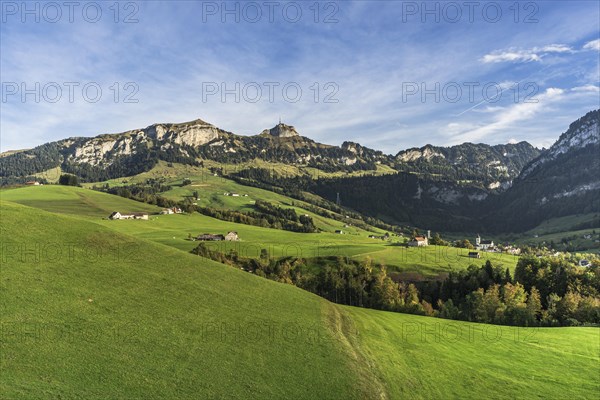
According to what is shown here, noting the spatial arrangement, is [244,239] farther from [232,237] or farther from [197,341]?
[197,341]

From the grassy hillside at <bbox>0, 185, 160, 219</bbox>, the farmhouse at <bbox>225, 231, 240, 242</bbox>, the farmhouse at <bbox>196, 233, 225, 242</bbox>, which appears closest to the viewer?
the farmhouse at <bbox>196, 233, 225, 242</bbox>

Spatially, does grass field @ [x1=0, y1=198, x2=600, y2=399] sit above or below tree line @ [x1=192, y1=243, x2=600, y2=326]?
above

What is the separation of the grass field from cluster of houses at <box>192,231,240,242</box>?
10128 centimetres

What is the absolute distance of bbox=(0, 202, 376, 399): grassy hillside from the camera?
21812 mm

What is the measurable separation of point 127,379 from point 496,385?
1247 inches

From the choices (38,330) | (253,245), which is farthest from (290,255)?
(38,330)

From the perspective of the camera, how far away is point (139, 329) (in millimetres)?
27047

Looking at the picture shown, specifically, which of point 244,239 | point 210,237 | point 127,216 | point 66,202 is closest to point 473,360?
point 210,237

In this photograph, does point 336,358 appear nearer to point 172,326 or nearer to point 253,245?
point 172,326

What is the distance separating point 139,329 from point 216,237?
125 metres

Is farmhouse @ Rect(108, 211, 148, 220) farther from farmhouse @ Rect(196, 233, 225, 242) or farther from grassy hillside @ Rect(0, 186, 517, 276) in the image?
farmhouse @ Rect(196, 233, 225, 242)

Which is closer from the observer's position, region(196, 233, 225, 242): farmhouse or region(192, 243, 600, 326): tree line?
region(192, 243, 600, 326): tree line

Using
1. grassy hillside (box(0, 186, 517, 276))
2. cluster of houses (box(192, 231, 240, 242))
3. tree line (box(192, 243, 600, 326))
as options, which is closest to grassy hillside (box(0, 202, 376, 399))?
tree line (box(192, 243, 600, 326))

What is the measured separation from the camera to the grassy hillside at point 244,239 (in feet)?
452
